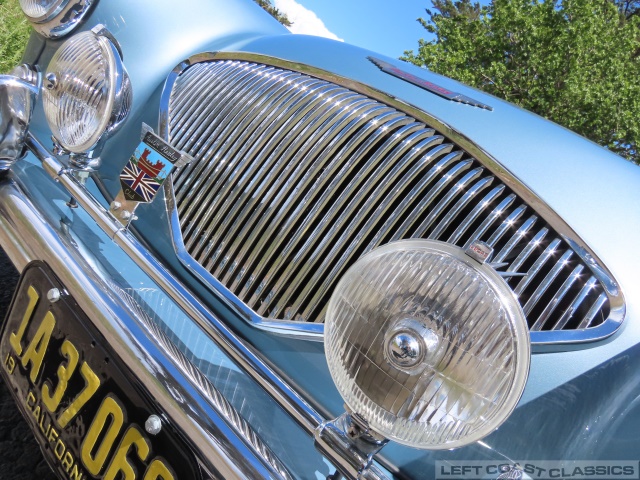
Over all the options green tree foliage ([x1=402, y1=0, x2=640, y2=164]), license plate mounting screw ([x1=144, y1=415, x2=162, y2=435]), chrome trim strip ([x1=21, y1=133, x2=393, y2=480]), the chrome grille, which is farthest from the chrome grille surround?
green tree foliage ([x1=402, y1=0, x2=640, y2=164])

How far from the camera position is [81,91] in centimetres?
158

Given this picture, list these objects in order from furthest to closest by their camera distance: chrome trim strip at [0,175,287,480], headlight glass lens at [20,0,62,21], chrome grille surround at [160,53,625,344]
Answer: headlight glass lens at [20,0,62,21]
chrome grille surround at [160,53,625,344]
chrome trim strip at [0,175,287,480]

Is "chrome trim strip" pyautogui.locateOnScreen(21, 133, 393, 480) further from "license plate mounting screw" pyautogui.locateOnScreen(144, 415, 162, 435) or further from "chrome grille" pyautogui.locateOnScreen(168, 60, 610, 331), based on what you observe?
"chrome grille" pyautogui.locateOnScreen(168, 60, 610, 331)

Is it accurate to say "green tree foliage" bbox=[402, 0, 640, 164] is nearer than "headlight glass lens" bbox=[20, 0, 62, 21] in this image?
No

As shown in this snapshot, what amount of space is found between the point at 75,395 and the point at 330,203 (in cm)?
71

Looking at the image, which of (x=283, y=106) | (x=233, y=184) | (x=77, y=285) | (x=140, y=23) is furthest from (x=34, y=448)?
(x=140, y=23)

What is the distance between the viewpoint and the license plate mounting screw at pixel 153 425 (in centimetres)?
108

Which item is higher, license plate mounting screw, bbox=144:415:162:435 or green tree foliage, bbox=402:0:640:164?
green tree foliage, bbox=402:0:640:164

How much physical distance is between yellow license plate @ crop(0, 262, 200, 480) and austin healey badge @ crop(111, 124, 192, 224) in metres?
0.25

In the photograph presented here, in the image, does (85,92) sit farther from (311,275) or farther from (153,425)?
(153,425)

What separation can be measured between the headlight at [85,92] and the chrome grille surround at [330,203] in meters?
0.26

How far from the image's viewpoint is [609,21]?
9.95 m

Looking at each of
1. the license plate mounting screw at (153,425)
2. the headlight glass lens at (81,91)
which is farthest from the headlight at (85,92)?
the license plate mounting screw at (153,425)

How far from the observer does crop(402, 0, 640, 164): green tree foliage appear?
8.81m
